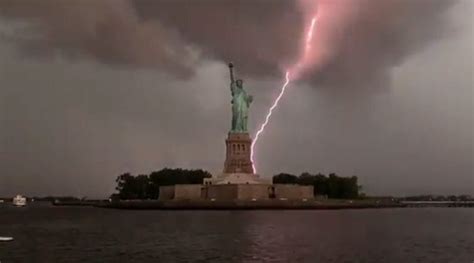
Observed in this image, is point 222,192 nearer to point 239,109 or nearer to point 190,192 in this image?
point 190,192

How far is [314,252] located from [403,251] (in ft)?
15.9

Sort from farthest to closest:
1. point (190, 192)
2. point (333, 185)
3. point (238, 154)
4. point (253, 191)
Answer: point (333, 185) → point (190, 192) → point (238, 154) → point (253, 191)

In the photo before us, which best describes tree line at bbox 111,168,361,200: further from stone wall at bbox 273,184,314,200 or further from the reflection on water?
the reflection on water

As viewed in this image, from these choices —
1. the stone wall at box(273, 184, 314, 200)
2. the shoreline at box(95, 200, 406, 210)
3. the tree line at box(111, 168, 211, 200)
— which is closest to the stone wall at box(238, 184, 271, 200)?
the shoreline at box(95, 200, 406, 210)

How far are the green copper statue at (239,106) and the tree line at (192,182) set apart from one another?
76.7 ft

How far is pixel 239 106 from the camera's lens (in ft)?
305

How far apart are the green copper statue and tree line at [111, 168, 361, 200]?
23.4 metres

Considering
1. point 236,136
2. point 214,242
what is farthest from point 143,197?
point 214,242

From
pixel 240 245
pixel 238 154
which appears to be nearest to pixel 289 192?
pixel 238 154

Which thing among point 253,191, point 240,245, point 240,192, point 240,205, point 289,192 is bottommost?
point 240,245

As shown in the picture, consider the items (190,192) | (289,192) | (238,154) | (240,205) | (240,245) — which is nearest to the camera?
(240,245)

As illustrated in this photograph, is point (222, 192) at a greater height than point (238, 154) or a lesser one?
lesser

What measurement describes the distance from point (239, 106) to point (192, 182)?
28.1 metres

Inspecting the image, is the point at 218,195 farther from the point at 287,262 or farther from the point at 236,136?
the point at 287,262
